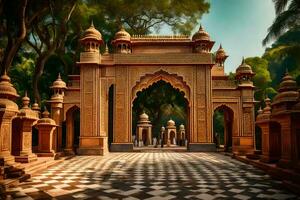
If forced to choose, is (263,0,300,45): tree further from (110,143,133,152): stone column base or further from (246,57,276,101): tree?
(246,57,276,101): tree

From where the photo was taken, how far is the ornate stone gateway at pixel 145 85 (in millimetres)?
19891

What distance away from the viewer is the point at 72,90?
20203 mm

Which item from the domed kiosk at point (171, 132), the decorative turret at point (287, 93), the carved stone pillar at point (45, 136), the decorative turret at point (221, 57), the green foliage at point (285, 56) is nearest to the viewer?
the decorative turret at point (287, 93)

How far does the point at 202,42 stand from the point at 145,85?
173 inches

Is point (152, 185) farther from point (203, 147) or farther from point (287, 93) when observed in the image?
point (203, 147)

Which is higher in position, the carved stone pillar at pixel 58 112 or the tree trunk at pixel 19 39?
the tree trunk at pixel 19 39

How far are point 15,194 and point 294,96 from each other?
7.55 metres

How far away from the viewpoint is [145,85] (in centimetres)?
2084

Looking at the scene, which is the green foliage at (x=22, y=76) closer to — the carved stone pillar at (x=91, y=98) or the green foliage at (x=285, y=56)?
the carved stone pillar at (x=91, y=98)

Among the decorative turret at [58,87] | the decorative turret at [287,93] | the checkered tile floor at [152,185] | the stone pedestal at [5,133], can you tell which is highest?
the decorative turret at [58,87]

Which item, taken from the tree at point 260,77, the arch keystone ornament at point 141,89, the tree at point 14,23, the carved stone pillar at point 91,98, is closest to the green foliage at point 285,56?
the tree at point 260,77

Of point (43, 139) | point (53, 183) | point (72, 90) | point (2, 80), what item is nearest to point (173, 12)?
point (72, 90)

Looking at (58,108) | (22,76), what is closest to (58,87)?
(58,108)

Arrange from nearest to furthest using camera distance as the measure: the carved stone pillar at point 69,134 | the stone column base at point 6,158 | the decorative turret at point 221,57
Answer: the stone column base at point 6,158
the carved stone pillar at point 69,134
the decorative turret at point 221,57
